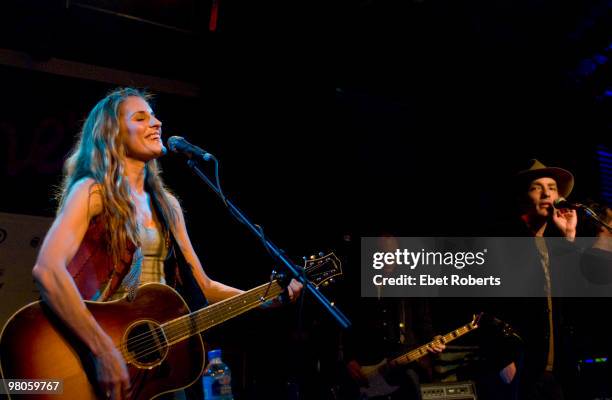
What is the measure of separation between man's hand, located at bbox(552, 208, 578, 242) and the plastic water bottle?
282cm

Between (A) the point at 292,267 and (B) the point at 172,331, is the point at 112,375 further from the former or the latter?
(A) the point at 292,267

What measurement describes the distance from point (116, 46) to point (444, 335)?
3.99 meters

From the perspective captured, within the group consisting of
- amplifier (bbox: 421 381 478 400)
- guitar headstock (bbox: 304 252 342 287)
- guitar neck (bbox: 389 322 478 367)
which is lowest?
amplifier (bbox: 421 381 478 400)

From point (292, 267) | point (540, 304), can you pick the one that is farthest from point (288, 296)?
point (540, 304)

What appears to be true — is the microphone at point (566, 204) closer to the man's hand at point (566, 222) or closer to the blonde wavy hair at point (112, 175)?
the man's hand at point (566, 222)

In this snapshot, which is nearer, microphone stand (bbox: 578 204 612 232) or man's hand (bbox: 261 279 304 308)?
man's hand (bbox: 261 279 304 308)

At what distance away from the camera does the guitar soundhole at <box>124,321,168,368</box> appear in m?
2.46

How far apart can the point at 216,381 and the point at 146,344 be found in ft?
3.07

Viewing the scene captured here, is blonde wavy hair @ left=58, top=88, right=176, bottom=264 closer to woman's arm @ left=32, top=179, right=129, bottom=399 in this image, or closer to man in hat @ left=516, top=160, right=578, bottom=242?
woman's arm @ left=32, top=179, right=129, bottom=399

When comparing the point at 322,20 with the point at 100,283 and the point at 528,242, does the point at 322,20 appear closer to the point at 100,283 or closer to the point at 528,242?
the point at 528,242

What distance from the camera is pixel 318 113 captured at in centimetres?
541

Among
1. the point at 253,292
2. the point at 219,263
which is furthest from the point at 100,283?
the point at 219,263

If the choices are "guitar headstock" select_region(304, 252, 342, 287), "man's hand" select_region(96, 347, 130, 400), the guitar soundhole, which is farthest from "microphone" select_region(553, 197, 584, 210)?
"man's hand" select_region(96, 347, 130, 400)

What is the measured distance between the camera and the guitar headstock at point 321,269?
9.77ft
